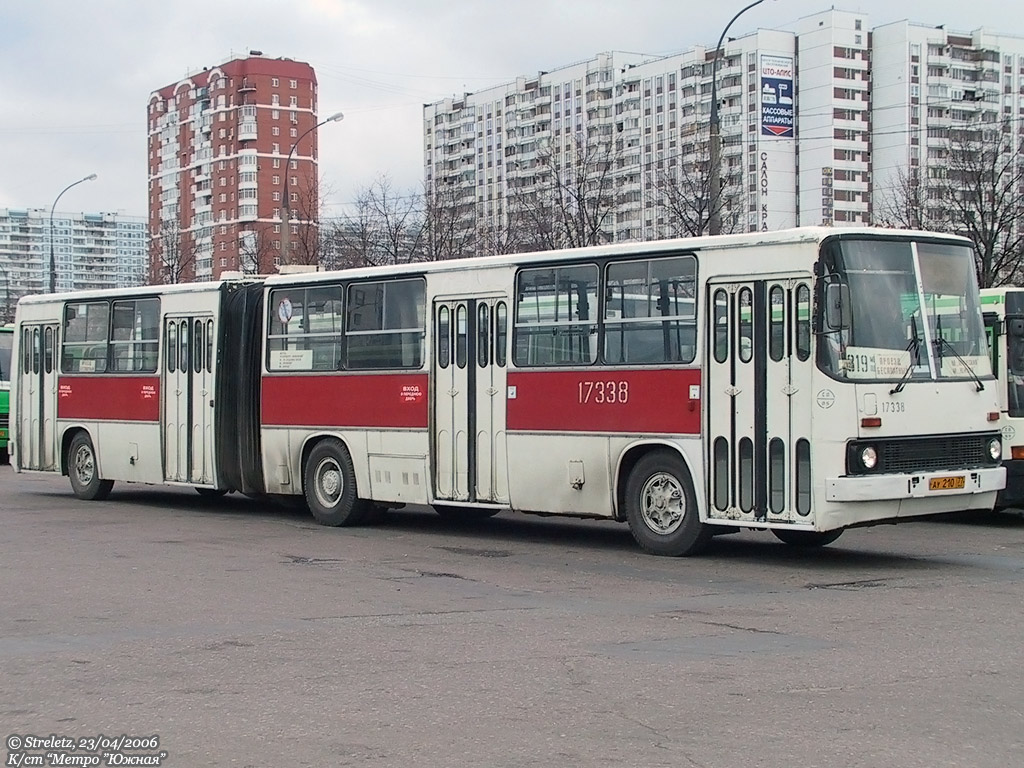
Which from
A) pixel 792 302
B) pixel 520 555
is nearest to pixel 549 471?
pixel 520 555

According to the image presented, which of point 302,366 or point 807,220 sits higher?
point 807,220

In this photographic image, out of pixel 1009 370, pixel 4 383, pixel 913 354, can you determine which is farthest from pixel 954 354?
pixel 4 383

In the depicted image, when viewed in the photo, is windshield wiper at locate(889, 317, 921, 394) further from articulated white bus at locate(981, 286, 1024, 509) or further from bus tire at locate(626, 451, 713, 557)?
articulated white bus at locate(981, 286, 1024, 509)

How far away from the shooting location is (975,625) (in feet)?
31.3

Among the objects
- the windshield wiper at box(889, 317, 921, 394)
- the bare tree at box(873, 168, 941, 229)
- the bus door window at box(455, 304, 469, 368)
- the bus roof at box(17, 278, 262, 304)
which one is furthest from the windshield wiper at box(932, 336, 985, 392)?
the bare tree at box(873, 168, 941, 229)

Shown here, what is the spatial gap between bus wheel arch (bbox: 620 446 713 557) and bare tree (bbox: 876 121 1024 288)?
2294 centimetres

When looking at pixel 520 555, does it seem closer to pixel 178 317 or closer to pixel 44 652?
pixel 44 652

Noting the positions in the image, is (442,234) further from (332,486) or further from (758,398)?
(758,398)

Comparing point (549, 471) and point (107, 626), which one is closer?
point (107, 626)

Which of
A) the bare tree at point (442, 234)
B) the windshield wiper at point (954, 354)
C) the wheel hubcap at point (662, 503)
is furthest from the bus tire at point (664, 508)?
the bare tree at point (442, 234)

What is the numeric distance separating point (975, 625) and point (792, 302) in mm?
3790

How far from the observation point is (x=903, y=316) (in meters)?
12.5

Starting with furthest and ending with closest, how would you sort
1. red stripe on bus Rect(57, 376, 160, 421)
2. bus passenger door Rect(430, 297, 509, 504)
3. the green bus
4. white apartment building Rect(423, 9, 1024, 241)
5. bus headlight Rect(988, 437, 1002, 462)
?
white apartment building Rect(423, 9, 1024, 241) → the green bus → red stripe on bus Rect(57, 376, 160, 421) → bus passenger door Rect(430, 297, 509, 504) → bus headlight Rect(988, 437, 1002, 462)

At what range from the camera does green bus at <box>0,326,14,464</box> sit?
3125cm
